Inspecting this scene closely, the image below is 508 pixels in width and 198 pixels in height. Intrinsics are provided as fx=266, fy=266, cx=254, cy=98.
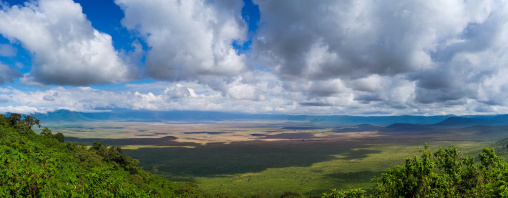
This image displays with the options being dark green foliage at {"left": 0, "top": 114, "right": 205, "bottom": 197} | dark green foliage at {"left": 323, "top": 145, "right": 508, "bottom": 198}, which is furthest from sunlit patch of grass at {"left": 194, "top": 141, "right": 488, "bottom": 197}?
dark green foliage at {"left": 323, "top": 145, "right": 508, "bottom": 198}

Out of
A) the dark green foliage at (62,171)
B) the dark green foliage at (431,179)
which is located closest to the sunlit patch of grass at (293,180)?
the dark green foliage at (62,171)

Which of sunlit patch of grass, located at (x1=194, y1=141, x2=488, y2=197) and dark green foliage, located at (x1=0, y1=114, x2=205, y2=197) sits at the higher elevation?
dark green foliage, located at (x1=0, y1=114, x2=205, y2=197)

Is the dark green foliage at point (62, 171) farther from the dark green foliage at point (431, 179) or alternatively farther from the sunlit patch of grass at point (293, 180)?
the sunlit patch of grass at point (293, 180)

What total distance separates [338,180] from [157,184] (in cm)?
8520

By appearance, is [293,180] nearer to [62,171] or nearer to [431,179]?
A: [62,171]

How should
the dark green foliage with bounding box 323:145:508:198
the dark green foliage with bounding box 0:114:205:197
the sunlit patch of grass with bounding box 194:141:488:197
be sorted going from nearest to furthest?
the dark green foliage with bounding box 323:145:508:198 → the dark green foliage with bounding box 0:114:205:197 → the sunlit patch of grass with bounding box 194:141:488:197

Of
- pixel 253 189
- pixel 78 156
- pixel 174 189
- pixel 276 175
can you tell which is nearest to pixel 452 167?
pixel 174 189

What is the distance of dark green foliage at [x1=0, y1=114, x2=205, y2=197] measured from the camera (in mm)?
24733

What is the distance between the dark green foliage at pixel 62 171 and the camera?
24.7 m

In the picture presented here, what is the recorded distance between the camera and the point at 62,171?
4641cm

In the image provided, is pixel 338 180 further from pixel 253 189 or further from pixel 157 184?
pixel 157 184

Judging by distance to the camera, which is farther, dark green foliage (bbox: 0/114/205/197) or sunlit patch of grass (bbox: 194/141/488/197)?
sunlit patch of grass (bbox: 194/141/488/197)

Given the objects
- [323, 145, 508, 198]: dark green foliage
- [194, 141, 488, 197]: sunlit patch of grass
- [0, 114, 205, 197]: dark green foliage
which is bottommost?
[194, 141, 488, 197]: sunlit patch of grass

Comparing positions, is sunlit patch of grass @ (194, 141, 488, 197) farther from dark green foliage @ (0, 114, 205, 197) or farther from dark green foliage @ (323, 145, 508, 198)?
dark green foliage @ (323, 145, 508, 198)
